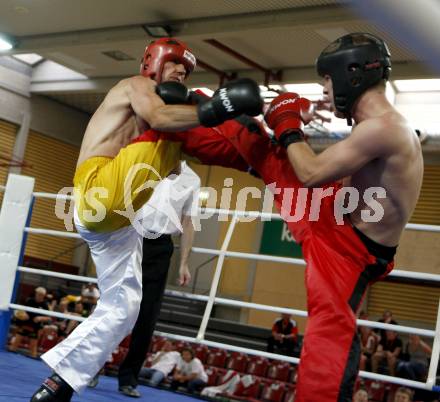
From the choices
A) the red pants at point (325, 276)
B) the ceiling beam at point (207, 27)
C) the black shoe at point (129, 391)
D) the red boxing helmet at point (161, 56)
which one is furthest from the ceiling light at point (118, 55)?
the red pants at point (325, 276)

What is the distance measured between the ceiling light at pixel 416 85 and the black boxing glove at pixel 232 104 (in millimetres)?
8275

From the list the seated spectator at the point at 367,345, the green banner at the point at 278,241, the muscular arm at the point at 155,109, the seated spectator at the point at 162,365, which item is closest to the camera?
the muscular arm at the point at 155,109

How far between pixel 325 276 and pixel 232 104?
0.61 m

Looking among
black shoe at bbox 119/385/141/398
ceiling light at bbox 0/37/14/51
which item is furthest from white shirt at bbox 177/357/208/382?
ceiling light at bbox 0/37/14/51

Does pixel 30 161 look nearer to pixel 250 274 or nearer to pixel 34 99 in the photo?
pixel 34 99

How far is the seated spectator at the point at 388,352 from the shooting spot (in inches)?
289

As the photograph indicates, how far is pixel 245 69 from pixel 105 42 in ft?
6.57

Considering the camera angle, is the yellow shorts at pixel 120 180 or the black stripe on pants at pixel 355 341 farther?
the yellow shorts at pixel 120 180

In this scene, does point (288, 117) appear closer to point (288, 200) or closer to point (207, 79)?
point (288, 200)

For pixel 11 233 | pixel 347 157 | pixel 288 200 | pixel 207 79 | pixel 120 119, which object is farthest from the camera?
pixel 207 79

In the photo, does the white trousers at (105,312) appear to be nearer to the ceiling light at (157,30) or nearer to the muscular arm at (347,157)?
the muscular arm at (347,157)

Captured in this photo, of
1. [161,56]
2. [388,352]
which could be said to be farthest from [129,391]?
[388,352]

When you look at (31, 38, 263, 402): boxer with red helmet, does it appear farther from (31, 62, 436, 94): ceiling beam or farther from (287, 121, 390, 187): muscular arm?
(31, 62, 436, 94): ceiling beam

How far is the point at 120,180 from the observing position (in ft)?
8.16
